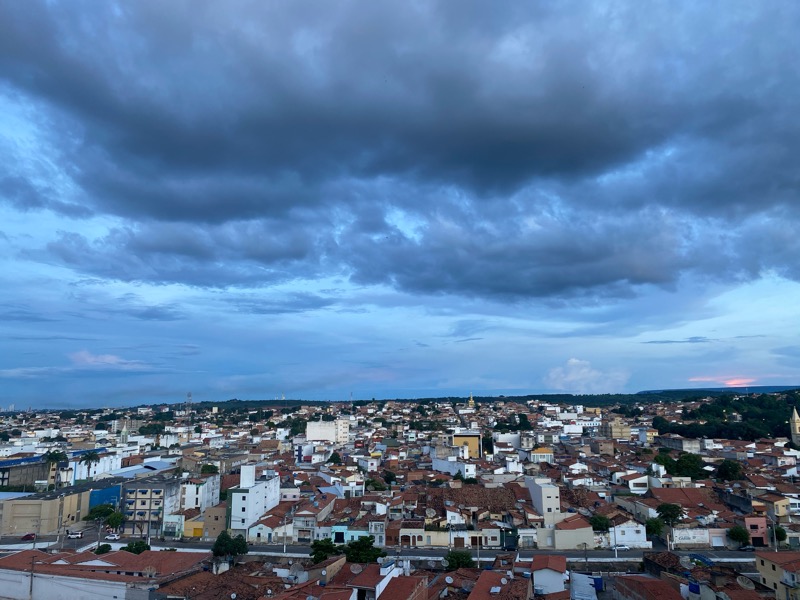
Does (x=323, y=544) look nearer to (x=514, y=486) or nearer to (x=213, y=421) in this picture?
(x=514, y=486)

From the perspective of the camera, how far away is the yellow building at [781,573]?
45.1 feet

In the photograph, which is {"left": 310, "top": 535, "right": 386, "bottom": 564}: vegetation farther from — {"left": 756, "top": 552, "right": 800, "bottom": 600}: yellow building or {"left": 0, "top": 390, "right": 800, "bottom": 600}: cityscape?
{"left": 756, "top": 552, "right": 800, "bottom": 600}: yellow building

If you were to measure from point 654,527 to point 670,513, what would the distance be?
100cm

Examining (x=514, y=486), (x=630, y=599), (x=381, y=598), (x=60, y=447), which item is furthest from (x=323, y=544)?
(x=60, y=447)

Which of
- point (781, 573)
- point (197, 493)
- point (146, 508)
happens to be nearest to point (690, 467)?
point (781, 573)

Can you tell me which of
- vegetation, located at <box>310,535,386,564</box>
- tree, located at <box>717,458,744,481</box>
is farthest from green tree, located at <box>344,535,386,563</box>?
tree, located at <box>717,458,744,481</box>

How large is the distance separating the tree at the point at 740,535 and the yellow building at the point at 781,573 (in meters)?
8.96

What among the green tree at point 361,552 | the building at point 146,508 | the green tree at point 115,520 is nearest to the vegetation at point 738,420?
the green tree at point 361,552

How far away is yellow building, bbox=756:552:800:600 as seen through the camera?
541 inches

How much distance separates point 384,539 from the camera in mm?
24266

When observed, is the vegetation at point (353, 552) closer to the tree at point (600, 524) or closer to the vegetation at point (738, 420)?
the tree at point (600, 524)

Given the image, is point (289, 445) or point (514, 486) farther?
point (289, 445)

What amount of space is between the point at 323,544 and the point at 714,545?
51.4 feet

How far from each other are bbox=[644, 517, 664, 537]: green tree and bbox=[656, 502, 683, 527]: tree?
0.26m
